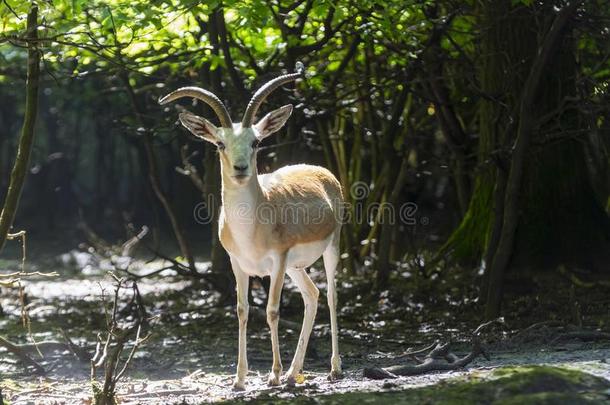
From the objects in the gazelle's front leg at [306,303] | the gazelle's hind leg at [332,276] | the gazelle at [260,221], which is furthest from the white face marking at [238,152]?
the gazelle's hind leg at [332,276]

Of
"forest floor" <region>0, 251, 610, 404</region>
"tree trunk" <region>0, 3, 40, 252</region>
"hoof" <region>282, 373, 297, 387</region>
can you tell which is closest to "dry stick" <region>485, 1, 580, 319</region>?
"forest floor" <region>0, 251, 610, 404</region>

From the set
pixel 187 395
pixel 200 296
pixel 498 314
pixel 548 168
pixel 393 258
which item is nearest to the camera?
pixel 187 395

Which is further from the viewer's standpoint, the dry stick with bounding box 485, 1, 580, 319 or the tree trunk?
the dry stick with bounding box 485, 1, 580, 319

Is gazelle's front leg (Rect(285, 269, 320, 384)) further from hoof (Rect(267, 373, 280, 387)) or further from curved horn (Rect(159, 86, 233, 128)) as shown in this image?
curved horn (Rect(159, 86, 233, 128))

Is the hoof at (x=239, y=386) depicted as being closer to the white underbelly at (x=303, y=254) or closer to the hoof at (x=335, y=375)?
the hoof at (x=335, y=375)

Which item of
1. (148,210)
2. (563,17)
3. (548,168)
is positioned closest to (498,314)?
(548,168)

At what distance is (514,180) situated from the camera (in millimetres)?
10672

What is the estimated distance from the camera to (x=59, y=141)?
28047 mm

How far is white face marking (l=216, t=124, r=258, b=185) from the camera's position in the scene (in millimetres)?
8000

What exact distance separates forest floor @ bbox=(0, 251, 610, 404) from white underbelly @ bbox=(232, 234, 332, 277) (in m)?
0.89

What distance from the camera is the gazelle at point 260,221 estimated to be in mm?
8148

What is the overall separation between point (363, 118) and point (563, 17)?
20.2 ft

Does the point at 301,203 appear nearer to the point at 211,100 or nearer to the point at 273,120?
the point at 273,120

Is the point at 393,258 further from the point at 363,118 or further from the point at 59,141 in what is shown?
the point at 59,141
